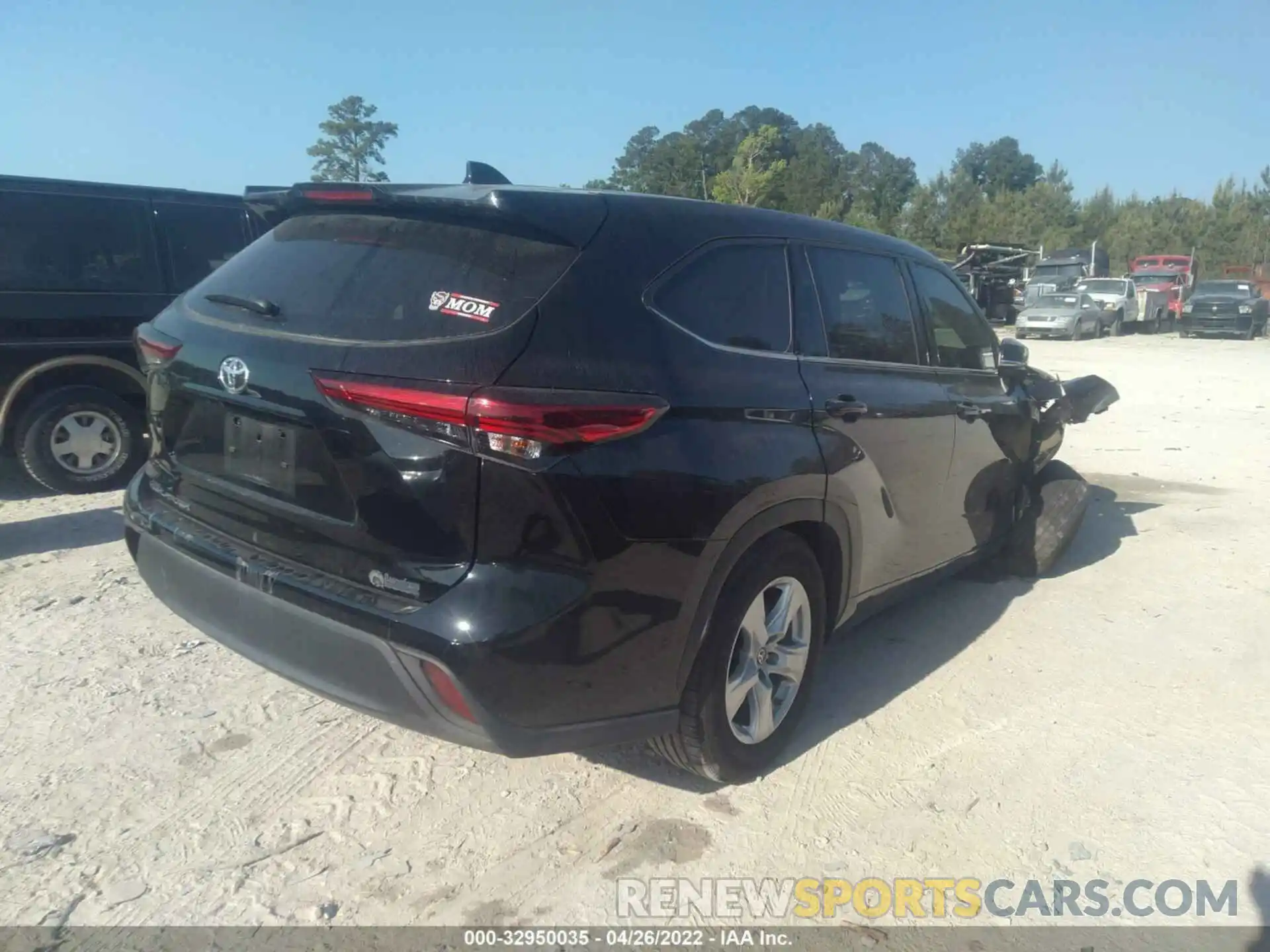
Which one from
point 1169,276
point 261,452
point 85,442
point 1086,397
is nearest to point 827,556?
point 261,452

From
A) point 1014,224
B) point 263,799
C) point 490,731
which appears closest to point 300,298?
point 490,731

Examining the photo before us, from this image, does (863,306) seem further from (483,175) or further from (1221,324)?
(1221,324)

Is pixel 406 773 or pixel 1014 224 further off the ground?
pixel 1014 224

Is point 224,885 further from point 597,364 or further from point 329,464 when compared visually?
point 597,364

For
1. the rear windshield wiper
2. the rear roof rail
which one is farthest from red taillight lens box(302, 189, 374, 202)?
the rear windshield wiper

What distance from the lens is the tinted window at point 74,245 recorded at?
5820 mm

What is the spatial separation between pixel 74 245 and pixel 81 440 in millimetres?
1250

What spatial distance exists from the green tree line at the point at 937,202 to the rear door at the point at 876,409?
3028 centimetres

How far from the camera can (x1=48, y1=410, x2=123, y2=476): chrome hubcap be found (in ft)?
19.9

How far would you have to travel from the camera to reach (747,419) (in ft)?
9.22

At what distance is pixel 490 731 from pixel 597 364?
956 mm

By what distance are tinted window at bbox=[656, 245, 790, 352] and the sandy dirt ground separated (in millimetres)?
1483

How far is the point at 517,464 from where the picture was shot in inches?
88.8

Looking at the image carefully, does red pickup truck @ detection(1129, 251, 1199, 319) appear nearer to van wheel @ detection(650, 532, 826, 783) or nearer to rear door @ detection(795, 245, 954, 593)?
rear door @ detection(795, 245, 954, 593)
